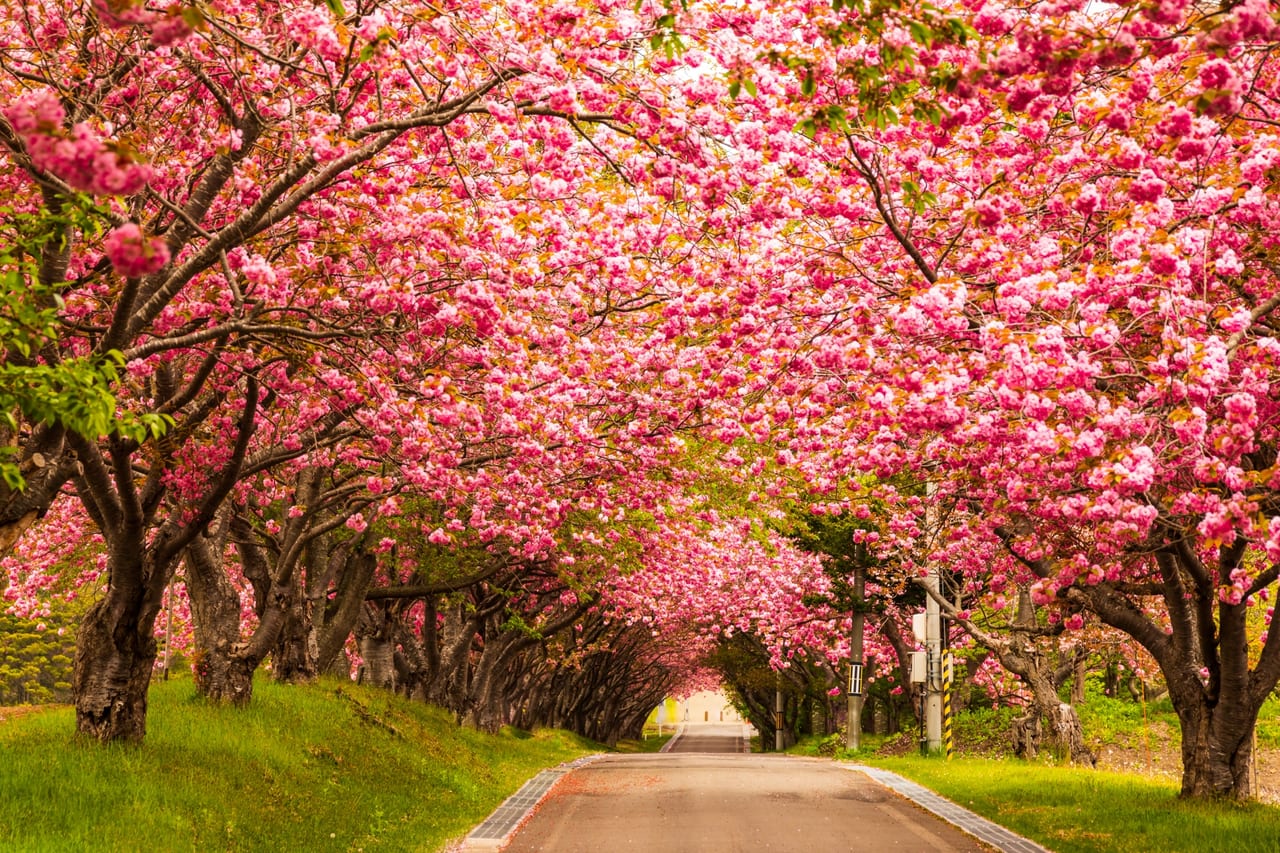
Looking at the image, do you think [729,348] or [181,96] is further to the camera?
[729,348]

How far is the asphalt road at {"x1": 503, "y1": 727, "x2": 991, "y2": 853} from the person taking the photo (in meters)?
13.3

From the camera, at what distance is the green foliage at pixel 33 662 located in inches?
1682

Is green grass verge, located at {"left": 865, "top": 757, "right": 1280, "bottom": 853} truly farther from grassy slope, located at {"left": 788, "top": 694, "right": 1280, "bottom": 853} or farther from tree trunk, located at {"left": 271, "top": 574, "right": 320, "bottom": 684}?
tree trunk, located at {"left": 271, "top": 574, "right": 320, "bottom": 684}

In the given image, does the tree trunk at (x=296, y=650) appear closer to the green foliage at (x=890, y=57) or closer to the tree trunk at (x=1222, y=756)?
the tree trunk at (x=1222, y=756)

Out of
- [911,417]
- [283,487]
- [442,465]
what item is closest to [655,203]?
[442,465]

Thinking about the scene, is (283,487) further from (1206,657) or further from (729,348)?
(1206,657)

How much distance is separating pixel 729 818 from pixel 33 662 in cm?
3941

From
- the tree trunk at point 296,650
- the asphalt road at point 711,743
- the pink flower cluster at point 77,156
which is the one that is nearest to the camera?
the pink flower cluster at point 77,156

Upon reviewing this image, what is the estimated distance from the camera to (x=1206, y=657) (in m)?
14.6

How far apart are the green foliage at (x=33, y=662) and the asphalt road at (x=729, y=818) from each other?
94.3 feet

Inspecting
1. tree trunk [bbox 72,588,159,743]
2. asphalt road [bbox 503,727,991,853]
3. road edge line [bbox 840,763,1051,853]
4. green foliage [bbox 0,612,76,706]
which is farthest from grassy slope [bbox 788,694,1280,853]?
green foliage [bbox 0,612,76,706]

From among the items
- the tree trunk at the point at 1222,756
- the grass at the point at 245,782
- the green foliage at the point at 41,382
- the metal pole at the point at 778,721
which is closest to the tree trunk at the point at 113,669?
the grass at the point at 245,782

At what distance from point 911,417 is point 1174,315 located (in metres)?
2.31

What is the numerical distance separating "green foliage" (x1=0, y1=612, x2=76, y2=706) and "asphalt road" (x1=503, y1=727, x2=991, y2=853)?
28.8 m
